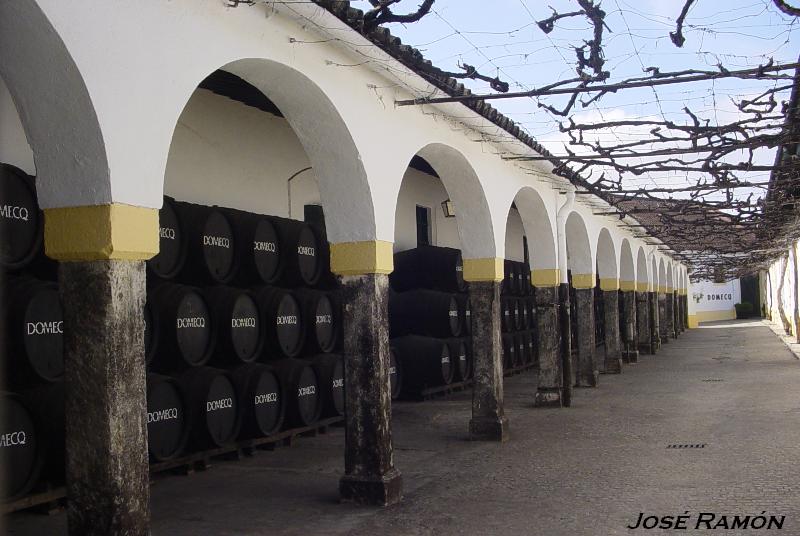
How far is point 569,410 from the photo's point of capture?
496 inches

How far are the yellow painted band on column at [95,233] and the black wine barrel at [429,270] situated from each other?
392 inches

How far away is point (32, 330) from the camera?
19.9ft

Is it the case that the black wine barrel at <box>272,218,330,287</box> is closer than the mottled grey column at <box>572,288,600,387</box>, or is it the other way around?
the black wine barrel at <box>272,218,330,287</box>

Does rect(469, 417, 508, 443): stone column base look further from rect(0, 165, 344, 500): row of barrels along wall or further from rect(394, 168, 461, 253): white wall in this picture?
rect(394, 168, 461, 253): white wall

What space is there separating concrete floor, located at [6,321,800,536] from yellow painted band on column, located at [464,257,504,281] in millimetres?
1947

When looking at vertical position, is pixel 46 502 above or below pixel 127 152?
below

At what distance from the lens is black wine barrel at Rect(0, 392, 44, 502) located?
19.0ft

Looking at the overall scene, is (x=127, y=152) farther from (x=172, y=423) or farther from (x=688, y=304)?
(x=688, y=304)

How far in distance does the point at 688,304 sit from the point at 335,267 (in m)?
45.3

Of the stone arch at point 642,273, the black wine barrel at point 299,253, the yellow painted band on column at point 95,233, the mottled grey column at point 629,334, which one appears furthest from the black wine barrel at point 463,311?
the stone arch at point 642,273

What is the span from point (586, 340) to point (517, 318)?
2.62m

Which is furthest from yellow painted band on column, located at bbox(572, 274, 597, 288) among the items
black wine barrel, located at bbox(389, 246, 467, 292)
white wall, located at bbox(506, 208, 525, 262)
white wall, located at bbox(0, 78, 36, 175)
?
white wall, located at bbox(0, 78, 36, 175)

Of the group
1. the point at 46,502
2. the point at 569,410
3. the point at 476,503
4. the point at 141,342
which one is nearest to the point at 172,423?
the point at 46,502

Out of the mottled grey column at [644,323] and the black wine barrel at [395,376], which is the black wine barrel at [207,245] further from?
the mottled grey column at [644,323]
